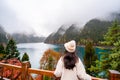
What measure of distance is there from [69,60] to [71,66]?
0.31 ft

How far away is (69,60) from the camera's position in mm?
3199

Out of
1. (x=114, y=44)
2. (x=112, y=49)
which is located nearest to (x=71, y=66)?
(x=114, y=44)

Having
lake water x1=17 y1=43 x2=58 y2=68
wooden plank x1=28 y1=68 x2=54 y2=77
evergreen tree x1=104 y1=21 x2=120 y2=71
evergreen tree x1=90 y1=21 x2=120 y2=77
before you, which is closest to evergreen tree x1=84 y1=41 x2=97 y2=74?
evergreen tree x1=90 y1=21 x2=120 y2=77

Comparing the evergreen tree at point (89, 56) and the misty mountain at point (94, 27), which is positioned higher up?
the misty mountain at point (94, 27)

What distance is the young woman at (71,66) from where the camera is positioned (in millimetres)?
3188

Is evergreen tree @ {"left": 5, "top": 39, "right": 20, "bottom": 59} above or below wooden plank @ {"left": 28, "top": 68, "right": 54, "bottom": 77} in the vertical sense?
above

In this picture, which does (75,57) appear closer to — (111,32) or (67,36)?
(111,32)

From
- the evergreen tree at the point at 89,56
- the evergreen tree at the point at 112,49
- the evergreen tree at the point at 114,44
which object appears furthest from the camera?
the evergreen tree at the point at 89,56

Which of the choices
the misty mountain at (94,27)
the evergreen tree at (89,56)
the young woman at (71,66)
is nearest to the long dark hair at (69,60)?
the young woman at (71,66)

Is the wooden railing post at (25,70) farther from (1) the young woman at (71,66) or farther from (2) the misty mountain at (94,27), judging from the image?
(2) the misty mountain at (94,27)

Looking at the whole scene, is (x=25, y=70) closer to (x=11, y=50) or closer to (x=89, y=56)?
(x=11, y=50)

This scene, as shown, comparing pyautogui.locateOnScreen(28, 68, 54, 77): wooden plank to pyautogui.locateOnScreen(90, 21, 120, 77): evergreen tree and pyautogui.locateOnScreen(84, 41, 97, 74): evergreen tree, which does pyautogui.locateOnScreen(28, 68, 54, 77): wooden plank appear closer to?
pyautogui.locateOnScreen(90, 21, 120, 77): evergreen tree

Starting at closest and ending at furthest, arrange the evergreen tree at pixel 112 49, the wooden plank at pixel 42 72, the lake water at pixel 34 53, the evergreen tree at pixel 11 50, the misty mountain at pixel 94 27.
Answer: the wooden plank at pixel 42 72, the evergreen tree at pixel 112 49, the evergreen tree at pixel 11 50, the lake water at pixel 34 53, the misty mountain at pixel 94 27

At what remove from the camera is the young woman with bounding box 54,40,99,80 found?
10.5ft
